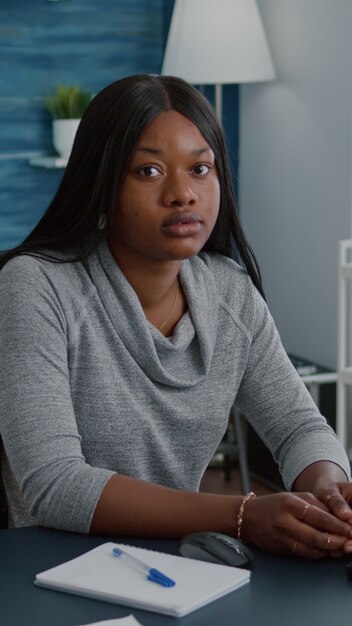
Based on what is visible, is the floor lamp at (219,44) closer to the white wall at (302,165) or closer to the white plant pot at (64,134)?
the white wall at (302,165)

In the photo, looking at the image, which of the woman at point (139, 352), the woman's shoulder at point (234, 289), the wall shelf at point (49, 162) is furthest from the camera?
the wall shelf at point (49, 162)

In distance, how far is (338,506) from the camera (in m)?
1.48

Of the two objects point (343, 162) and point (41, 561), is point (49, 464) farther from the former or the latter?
point (343, 162)

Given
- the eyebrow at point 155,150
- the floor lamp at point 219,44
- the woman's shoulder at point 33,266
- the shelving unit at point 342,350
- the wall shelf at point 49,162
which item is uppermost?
the floor lamp at point 219,44

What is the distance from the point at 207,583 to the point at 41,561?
0.70 feet

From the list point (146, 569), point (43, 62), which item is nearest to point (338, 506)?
point (146, 569)

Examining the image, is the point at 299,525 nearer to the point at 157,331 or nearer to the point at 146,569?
the point at 146,569

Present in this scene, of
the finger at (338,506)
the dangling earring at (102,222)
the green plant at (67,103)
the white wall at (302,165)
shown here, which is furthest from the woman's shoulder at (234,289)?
the green plant at (67,103)

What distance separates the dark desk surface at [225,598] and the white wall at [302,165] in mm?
2473

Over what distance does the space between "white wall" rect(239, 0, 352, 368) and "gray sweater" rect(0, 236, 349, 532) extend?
77.3 inches

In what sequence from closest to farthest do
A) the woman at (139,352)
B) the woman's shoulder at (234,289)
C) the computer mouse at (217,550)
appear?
1. the computer mouse at (217,550)
2. the woman at (139,352)
3. the woman's shoulder at (234,289)

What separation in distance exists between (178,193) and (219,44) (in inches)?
89.3

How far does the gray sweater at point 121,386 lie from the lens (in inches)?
60.6

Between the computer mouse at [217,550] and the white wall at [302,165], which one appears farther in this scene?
the white wall at [302,165]
